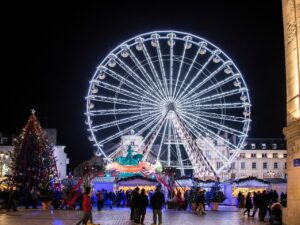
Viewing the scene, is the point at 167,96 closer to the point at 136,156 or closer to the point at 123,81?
the point at 123,81

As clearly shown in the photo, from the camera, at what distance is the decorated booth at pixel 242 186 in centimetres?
5400

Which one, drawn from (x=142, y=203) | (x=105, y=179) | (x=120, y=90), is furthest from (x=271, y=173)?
A: (x=142, y=203)

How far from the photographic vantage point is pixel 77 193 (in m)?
39.8

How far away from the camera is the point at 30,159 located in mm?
46656

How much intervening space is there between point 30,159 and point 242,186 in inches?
846

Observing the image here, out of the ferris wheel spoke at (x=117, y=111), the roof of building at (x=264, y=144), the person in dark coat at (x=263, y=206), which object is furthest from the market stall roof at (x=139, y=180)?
the roof of building at (x=264, y=144)

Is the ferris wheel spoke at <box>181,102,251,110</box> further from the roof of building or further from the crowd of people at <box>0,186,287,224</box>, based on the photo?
the roof of building

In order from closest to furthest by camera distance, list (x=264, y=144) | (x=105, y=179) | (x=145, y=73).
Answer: (x=145, y=73), (x=105, y=179), (x=264, y=144)

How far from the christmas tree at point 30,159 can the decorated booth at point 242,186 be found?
62.3 feet

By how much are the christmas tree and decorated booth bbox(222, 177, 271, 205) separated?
747 inches

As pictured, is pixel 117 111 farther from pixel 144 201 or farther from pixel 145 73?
pixel 144 201

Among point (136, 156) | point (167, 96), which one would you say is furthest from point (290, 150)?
point (136, 156)

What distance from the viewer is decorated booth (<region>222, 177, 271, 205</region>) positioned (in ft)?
177

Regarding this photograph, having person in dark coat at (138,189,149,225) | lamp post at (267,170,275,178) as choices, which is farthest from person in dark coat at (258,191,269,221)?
A: lamp post at (267,170,275,178)
